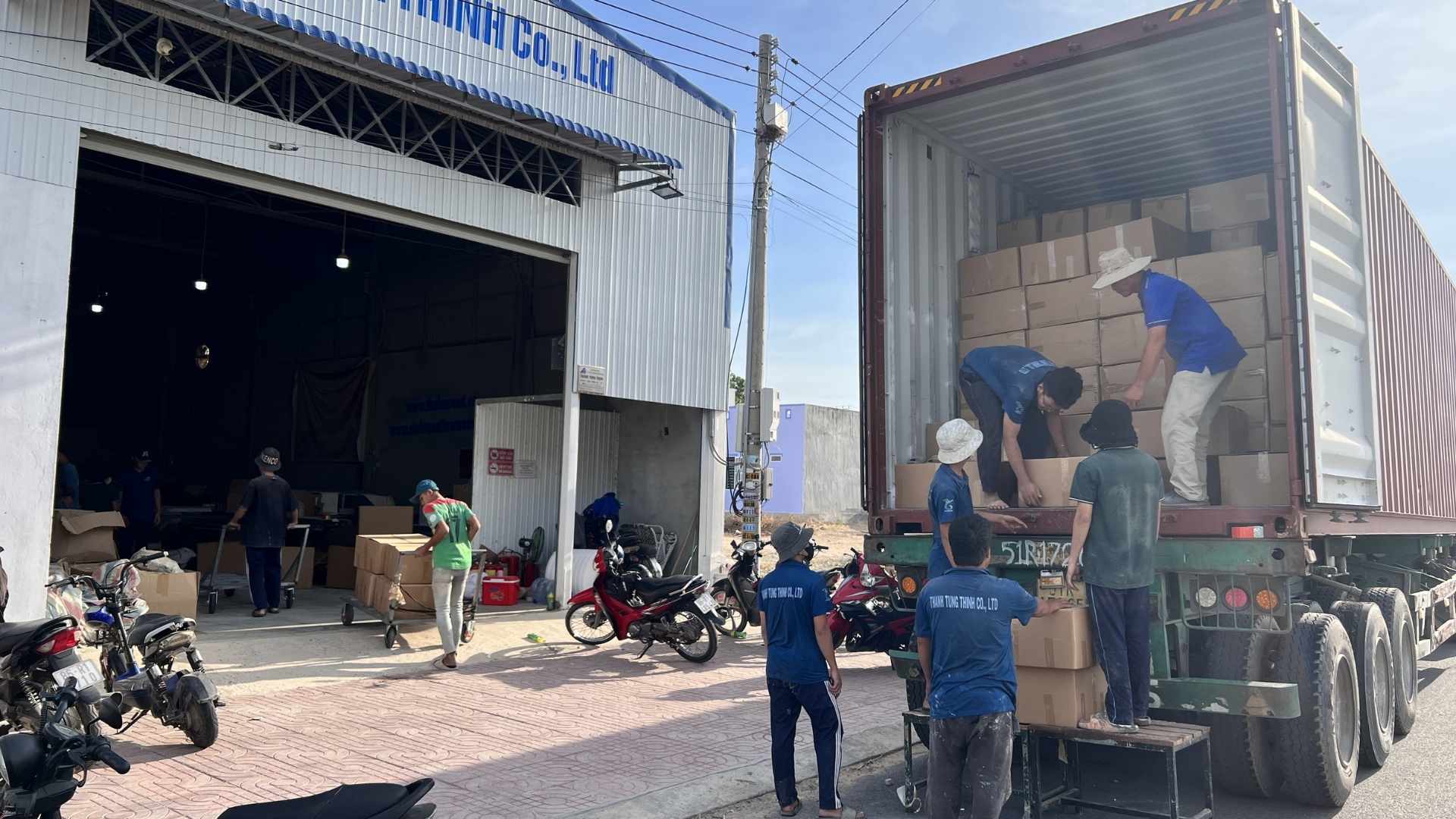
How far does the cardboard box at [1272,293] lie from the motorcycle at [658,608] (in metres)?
5.34

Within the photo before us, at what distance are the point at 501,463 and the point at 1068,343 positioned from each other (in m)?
8.16

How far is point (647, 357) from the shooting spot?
1291cm

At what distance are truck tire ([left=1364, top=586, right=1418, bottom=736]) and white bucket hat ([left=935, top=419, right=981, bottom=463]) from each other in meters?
2.79

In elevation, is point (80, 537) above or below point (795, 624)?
→ above

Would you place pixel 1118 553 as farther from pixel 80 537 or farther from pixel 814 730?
pixel 80 537

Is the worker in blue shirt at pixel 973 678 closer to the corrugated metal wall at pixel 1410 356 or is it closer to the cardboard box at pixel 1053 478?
the cardboard box at pixel 1053 478

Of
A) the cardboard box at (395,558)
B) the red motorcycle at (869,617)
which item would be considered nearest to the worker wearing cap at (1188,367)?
the red motorcycle at (869,617)

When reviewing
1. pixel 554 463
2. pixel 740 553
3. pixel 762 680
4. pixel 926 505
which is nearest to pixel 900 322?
pixel 926 505

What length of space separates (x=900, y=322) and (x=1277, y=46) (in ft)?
8.86

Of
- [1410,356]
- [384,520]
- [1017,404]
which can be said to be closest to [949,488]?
[1017,404]

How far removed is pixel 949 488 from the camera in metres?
5.73

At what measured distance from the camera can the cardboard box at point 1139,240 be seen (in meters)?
6.76

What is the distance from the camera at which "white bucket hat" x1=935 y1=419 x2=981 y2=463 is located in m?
5.80

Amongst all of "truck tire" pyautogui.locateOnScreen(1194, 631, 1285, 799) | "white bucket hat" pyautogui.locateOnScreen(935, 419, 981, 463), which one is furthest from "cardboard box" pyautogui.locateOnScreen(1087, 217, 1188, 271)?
"truck tire" pyautogui.locateOnScreen(1194, 631, 1285, 799)
